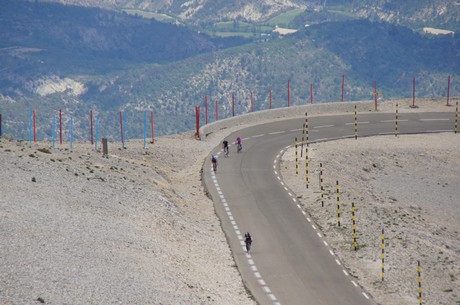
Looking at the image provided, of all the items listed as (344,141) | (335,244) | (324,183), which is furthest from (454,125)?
(335,244)

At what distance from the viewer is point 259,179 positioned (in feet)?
276

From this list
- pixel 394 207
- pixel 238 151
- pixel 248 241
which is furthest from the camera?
pixel 238 151

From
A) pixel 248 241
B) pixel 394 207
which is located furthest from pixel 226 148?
pixel 248 241

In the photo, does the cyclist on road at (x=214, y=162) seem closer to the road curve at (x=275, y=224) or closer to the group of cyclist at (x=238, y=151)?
the group of cyclist at (x=238, y=151)

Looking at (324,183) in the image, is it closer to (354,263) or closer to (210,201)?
(210,201)

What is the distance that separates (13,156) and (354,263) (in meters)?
22.4

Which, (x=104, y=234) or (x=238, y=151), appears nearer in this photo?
(x=104, y=234)

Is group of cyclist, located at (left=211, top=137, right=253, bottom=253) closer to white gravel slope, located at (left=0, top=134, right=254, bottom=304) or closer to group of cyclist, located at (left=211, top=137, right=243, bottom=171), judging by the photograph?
group of cyclist, located at (left=211, top=137, right=243, bottom=171)

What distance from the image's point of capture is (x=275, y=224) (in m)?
71.2

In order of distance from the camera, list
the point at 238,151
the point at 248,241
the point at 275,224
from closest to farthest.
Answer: the point at 248,241 → the point at 275,224 → the point at 238,151

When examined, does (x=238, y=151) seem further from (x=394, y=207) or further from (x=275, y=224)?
(x=275, y=224)

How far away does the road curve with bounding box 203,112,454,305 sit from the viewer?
5834 cm

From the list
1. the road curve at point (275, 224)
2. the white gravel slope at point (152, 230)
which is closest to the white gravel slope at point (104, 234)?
the white gravel slope at point (152, 230)

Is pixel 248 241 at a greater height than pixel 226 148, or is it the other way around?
pixel 226 148
